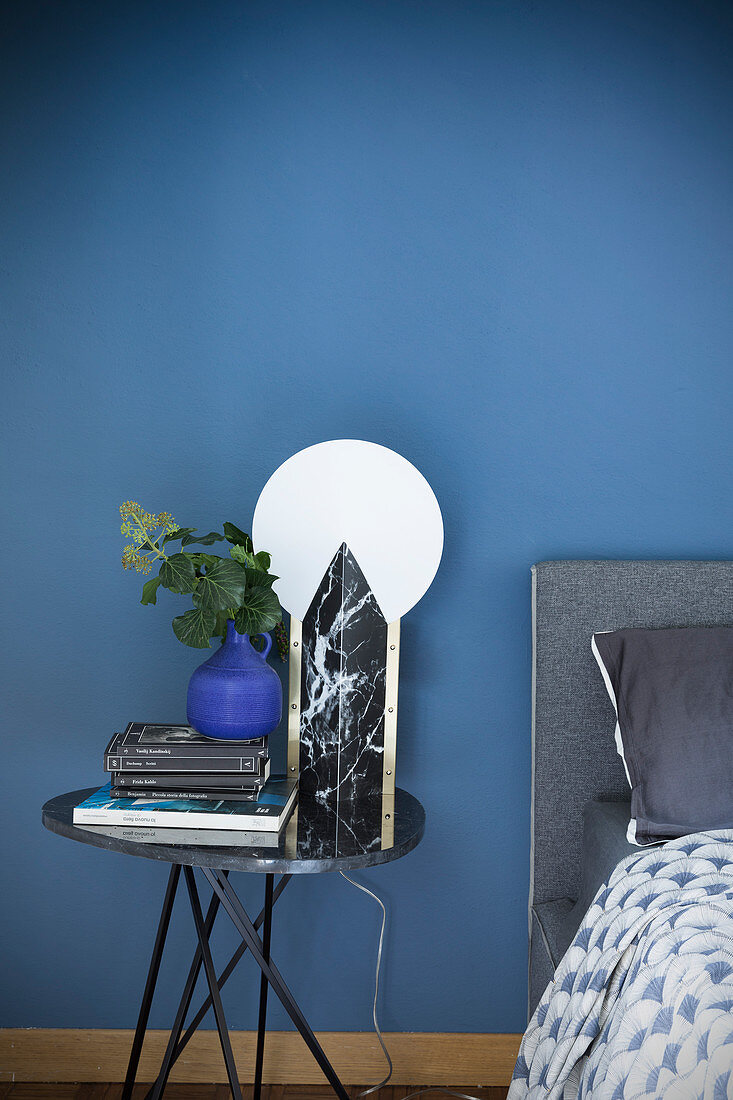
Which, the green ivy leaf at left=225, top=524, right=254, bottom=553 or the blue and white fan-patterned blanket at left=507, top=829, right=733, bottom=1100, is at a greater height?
the green ivy leaf at left=225, top=524, right=254, bottom=553

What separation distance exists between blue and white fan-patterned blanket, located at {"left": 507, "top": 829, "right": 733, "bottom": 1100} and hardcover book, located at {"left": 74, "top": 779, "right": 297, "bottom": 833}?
1.80 ft

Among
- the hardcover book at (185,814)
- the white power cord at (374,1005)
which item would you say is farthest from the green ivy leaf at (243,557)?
the white power cord at (374,1005)

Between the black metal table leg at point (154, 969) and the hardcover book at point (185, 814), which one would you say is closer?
the hardcover book at point (185, 814)

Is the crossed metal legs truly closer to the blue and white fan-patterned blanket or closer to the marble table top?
the marble table top

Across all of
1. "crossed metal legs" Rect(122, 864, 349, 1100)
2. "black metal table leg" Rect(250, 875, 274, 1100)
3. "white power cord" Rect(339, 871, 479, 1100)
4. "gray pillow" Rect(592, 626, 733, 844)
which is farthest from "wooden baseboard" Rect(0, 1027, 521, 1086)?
"gray pillow" Rect(592, 626, 733, 844)

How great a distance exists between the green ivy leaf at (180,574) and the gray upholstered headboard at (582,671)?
2.57 ft

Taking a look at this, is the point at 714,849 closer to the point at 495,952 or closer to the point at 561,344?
the point at 495,952

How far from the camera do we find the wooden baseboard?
1973mm

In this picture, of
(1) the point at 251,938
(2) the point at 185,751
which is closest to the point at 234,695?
(2) the point at 185,751

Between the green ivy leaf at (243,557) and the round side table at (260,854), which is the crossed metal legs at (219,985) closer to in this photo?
the round side table at (260,854)

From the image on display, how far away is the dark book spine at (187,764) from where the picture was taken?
153 cm

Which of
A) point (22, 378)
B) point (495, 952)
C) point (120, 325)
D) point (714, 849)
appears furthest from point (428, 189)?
point (495, 952)

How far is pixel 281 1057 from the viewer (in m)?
1.98

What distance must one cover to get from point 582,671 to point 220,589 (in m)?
0.84
